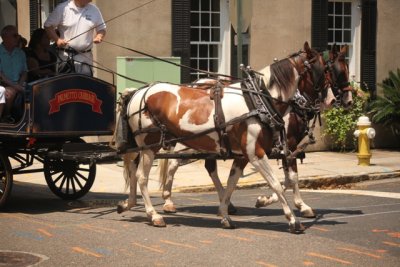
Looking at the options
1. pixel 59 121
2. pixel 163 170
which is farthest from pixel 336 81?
pixel 59 121

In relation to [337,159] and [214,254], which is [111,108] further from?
[337,159]

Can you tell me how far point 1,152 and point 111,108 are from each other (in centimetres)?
158

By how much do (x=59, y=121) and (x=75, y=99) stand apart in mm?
375

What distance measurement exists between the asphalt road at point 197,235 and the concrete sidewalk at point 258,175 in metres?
1.28

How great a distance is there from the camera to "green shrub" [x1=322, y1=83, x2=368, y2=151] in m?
17.0

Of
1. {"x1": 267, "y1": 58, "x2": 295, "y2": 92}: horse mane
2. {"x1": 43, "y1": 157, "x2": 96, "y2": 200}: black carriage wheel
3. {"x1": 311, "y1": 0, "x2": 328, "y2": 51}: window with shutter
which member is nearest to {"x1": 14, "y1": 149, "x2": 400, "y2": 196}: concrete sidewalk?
{"x1": 43, "y1": 157, "x2": 96, "y2": 200}: black carriage wheel

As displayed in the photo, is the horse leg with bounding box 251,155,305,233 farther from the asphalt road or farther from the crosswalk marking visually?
the crosswalk marking

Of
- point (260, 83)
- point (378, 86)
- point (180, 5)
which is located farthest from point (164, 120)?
point (378, 86)

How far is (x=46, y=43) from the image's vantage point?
436 inches

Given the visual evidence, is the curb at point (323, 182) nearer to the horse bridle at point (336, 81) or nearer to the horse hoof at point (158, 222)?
the horse hoof at point (158, 222)

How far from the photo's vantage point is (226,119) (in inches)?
364

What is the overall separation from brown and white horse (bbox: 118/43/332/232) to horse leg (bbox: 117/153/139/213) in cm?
30

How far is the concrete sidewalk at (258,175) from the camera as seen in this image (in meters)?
13.2

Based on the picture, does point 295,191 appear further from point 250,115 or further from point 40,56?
point 40,56
